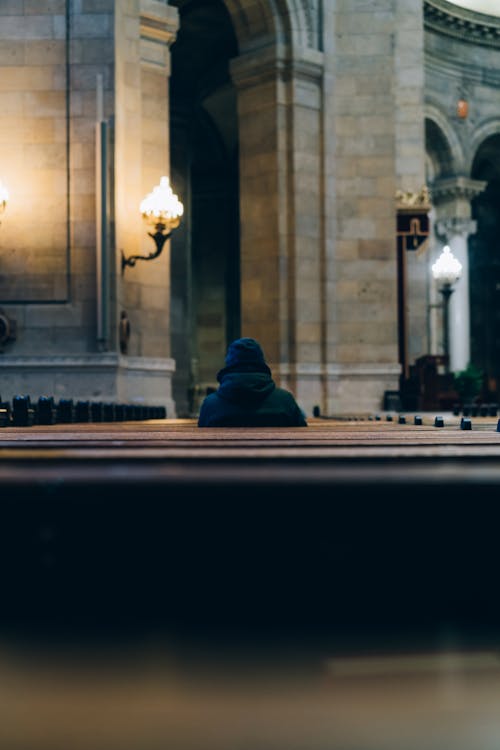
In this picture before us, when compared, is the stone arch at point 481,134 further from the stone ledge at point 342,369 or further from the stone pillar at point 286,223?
the stone ledge at point 342,369

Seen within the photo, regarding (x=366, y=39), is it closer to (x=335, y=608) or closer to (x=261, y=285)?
(x=261, y=285)

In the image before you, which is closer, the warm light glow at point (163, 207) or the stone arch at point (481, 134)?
the warm light glow at point (163, 207)

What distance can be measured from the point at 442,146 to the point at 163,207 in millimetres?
14837

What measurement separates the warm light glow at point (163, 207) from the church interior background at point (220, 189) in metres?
0.30

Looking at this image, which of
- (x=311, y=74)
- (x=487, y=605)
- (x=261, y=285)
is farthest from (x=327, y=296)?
(x=487, y=605)

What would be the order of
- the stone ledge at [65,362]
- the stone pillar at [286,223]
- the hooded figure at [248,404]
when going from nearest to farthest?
the hooded figure at [248,404] < the stone ledge at [65,362] < the stone pillar at [286,223]

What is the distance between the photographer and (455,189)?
2623cm

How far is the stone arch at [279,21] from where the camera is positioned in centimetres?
1575

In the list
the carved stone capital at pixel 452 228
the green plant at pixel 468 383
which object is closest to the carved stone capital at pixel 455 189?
the carved stone capital at pixel 452 228

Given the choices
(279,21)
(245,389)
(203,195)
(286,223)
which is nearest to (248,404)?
(245,389)

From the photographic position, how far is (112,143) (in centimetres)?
1213

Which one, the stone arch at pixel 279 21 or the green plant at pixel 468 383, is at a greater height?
the stone arch at pixel 279 21

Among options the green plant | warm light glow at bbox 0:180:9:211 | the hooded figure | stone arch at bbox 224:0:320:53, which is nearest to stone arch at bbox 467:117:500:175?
stone arch at bbox 224:0:320:53

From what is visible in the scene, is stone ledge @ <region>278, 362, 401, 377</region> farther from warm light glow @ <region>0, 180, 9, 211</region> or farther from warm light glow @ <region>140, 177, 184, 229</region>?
warm light glow @ <region>0, 180, 9, 211</region>
